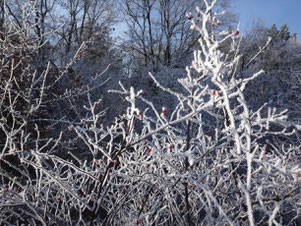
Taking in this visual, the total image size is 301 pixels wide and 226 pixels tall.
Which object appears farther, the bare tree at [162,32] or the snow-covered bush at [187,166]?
the bare tree at [162,32]

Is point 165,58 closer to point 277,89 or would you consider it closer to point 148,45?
point 148,45

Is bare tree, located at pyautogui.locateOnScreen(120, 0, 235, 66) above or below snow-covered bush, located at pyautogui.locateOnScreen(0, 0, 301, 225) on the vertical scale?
above

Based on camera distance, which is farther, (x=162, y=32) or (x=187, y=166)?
(x=162, y=32)

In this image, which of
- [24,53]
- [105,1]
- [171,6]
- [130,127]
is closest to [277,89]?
[171,6]

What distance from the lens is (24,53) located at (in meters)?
4.00

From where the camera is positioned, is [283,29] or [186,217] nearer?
[186,217]

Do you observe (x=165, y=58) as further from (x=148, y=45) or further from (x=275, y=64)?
(x=275, y=64)

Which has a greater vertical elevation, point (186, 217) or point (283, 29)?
point (283, 29)

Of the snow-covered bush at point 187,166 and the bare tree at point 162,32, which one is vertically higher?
the bare tree at point 162,32

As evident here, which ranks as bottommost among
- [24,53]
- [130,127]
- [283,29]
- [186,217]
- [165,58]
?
[186,217]

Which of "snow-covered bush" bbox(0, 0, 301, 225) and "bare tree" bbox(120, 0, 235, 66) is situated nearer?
"snow-covered bush" bbox(0, 0, 301, 225)

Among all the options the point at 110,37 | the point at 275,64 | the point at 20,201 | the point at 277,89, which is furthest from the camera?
the point at 110,37

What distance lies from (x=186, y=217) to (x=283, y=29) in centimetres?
2436

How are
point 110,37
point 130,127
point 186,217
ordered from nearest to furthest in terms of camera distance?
point 130,127, point 186,217, point 110,37
